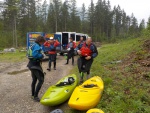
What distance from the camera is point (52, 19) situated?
4397 centimetres

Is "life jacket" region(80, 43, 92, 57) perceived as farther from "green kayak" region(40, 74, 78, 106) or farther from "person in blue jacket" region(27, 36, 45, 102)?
"person in blue jacket" region(27, 36, 45, 102)

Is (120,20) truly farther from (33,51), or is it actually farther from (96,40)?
(33,51)

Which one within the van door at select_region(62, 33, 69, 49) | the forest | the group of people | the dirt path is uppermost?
the forest

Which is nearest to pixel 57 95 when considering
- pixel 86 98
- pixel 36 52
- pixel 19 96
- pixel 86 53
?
pixel 86 98

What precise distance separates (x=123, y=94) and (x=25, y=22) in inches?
1476

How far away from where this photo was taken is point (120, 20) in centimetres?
6869

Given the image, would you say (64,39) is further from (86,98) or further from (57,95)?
(86,98)

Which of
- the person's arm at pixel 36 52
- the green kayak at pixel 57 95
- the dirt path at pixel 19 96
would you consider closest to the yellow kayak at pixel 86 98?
the green kayak at pixel 57 95

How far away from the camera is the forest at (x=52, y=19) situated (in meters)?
33.9

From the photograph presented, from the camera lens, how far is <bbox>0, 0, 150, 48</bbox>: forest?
33925 millimetres

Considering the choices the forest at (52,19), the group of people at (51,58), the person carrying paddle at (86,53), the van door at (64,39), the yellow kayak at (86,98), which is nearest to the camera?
the yellow kayak at (86,98)

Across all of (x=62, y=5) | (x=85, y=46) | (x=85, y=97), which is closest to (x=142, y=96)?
(x=85, y=97)

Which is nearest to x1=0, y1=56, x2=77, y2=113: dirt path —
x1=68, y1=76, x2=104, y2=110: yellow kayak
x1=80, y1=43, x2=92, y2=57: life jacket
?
x1=68, y1=76, x2=104, y2=110: yellow kayak

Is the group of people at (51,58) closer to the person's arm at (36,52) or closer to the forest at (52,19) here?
the person's arm at (36,52)
